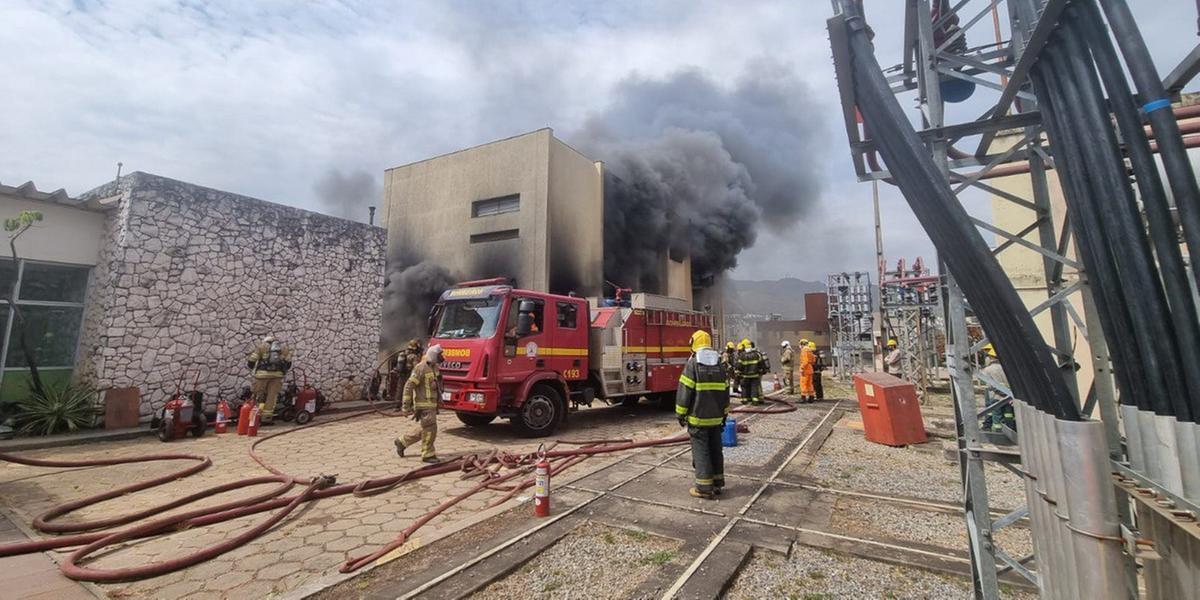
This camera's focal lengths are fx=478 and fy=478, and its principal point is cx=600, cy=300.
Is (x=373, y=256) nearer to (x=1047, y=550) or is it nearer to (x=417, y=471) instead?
(x=417, y=471)

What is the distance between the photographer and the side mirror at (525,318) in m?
7.16

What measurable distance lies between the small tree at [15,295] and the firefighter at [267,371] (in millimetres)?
2581

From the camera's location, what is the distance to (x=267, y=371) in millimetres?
8461

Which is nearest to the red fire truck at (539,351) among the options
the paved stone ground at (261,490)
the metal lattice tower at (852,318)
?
the paved stone ground at (261,490)

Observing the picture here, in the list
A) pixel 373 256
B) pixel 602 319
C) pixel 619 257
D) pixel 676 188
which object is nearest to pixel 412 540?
pixel 602 319

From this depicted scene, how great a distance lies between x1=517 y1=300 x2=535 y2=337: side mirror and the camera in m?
7.16

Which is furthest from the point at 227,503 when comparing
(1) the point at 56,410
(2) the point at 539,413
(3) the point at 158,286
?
(3) the point at 158,286

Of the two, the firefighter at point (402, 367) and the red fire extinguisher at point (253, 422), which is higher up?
the firefighter at point (402, 367)

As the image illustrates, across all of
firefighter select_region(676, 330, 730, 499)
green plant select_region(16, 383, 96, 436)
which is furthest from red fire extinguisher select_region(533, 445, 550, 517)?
green plant select_region(16, 383, 96, 436)

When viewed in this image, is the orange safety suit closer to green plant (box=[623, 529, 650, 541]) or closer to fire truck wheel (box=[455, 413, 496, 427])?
fire truck wheel (box=[455, 413, 496, 427])

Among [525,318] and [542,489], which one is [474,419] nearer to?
[525,318]

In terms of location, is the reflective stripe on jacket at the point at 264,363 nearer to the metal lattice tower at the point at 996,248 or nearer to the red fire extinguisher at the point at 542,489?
the red fire extinguisher at the point at 542,489

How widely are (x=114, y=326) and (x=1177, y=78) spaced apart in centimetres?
1176

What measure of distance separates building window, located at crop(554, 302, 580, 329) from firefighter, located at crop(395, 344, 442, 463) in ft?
8.20
